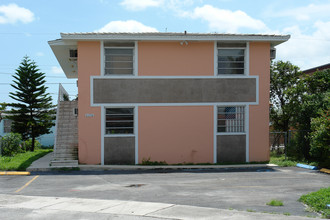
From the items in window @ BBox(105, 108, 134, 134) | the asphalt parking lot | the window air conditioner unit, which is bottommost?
the asphalt parking lot

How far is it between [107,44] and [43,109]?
1307 cm

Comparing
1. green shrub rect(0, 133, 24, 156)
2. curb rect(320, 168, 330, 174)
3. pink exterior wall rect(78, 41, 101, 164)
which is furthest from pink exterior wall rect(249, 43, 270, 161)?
green shrub rect(0, 133, 24, 156)

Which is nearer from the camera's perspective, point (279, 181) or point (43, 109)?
point (279, 181)

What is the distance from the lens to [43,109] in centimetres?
2853

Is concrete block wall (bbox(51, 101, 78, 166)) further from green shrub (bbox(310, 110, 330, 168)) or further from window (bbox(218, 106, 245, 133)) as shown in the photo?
green shrub (bbox(310, 110, 330, 168))

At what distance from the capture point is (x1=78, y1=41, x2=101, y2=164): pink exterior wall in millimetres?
17266

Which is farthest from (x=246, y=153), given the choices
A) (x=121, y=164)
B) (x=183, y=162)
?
(x=121, y=164)

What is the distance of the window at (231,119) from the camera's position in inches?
719

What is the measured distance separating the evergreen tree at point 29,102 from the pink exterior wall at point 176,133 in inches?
521

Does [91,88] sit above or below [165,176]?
above

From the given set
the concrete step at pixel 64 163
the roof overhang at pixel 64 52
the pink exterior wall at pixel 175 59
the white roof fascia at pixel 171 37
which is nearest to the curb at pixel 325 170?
the white roof fascia at pixel 171 37

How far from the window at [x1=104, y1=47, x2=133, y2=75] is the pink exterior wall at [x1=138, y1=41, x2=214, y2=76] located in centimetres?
71

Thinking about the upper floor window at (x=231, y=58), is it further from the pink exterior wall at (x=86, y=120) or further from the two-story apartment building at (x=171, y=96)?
the pink exterior wall at (x=86, y=120)

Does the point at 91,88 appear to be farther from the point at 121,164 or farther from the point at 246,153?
the point at 246,153
